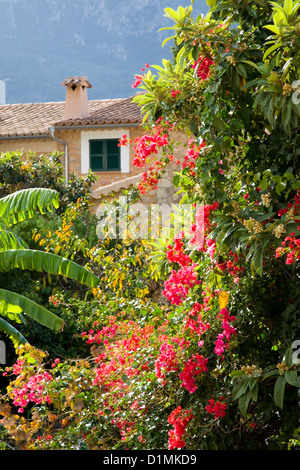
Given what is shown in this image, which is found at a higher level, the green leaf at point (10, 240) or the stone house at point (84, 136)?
the stone house at point (84, 136)

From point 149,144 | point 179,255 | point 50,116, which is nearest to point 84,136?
point 50,116

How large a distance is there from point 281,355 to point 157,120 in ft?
6.83

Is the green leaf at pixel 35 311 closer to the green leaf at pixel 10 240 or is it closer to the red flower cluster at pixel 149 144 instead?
the green leaf at pixel 10 240

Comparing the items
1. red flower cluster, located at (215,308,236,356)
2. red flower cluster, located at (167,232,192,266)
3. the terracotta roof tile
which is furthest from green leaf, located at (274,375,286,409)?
the terracotta roof tile

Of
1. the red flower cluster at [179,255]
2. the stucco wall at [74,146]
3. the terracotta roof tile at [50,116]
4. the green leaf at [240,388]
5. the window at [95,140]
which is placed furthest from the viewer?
the window at [95,140]

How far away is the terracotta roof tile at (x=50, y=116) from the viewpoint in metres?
19.6

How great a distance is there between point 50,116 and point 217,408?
753 inches

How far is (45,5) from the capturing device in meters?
79.8

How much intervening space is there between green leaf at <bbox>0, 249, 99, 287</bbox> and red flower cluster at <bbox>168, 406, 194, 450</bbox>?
4048mm

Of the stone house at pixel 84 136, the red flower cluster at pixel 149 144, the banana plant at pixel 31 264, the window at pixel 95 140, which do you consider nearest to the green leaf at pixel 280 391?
the red flower cluster at pixel 149 144

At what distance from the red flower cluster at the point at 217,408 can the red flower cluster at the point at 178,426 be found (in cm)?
20

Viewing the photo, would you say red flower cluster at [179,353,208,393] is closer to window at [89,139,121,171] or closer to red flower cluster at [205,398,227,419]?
red flower cluster at [205,398,227,419]

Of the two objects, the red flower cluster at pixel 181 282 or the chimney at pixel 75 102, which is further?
the chimney at pixel 75 102
